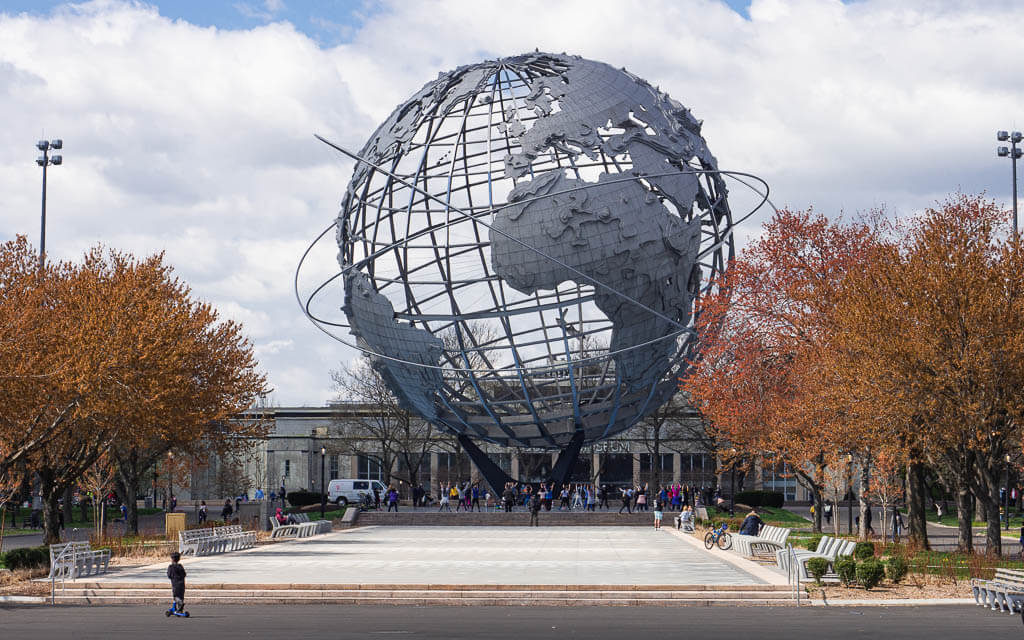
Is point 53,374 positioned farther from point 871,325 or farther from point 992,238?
point 992,238

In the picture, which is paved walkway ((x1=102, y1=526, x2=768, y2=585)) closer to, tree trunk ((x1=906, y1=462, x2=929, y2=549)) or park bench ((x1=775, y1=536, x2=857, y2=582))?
park bench ((x1=775, y1=536, x2=857, y2=582))

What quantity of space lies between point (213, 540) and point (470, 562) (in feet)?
21.6

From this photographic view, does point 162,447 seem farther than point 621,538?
Yes

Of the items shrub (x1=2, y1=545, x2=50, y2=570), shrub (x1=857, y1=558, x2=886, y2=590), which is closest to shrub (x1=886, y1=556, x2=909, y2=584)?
shrub (x1=857, y1=558, x2=886, y2=590)

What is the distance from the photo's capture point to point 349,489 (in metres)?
63.8

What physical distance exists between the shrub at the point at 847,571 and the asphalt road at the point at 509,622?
2.21m

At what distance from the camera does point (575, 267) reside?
35906mm

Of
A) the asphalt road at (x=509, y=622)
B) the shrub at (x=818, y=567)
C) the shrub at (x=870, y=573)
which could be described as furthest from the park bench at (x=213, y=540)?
the shrub at (x=870, y=573)

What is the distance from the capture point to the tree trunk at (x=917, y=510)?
27.0 meters

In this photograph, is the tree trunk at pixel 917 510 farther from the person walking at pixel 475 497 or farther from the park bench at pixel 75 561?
the person walking at pixel 475 497

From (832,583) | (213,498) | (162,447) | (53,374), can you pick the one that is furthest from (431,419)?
(213,498)

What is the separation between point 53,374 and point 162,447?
1747 centimetres

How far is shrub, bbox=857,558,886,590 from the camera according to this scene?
19.6 metres

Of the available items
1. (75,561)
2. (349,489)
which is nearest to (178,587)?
(75,561)
